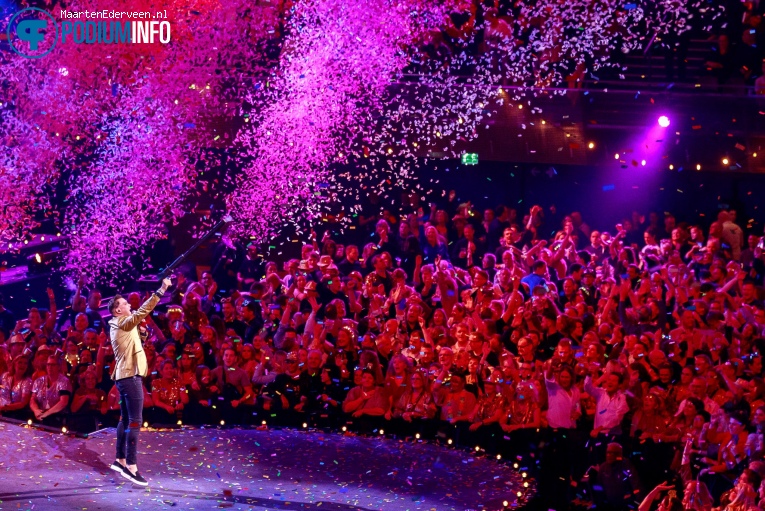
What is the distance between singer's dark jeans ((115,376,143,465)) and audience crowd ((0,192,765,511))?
Answer: 198cm

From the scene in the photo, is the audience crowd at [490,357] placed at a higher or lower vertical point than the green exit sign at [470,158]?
lower

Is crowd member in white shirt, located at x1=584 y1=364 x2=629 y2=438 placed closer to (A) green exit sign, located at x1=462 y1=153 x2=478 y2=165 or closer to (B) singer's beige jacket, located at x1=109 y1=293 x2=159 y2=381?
(B) singer's beige jacket, located at x1=109 y1=293 x2=159 y2=381

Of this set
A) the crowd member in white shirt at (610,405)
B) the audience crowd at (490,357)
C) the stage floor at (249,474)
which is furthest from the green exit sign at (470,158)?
the crowd member in white shirt at (610,405)

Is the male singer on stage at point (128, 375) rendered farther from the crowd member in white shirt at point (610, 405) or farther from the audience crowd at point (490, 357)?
the crowd member in white shirt at point (610, 405)

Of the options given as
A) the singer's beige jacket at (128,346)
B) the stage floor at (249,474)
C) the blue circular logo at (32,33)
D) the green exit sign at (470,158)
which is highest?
the blue circular logo at (32,33)

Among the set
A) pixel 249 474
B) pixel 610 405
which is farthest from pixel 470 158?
pixel 249 474

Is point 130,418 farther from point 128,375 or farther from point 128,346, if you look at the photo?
point 128,346

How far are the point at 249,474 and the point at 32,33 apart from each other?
280 inches

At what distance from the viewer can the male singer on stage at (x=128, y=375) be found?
654 centimetres

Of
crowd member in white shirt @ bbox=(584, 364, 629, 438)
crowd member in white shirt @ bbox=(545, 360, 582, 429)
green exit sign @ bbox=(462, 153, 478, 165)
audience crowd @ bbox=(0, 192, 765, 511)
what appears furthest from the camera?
green exit sign @ bbox=(462, 153, 478, 165)

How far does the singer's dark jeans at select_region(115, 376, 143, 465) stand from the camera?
656 centimetres

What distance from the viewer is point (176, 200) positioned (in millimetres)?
13055

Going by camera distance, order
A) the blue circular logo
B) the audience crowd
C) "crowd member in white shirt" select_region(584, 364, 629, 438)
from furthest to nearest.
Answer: the blue circular logo, "crowd member in white shirt" select_region(584, 364, 629, 438), the audience crowd

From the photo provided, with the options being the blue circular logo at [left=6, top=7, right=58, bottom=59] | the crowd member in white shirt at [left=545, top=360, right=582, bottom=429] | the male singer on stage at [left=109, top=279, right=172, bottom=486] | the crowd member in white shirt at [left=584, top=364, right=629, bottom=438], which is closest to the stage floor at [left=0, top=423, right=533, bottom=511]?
the male singer on stage at [left=109, top=279, right=172, bottom=486]
